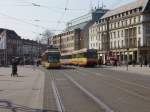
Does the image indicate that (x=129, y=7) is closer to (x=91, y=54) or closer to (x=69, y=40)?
(x=91, y=54)

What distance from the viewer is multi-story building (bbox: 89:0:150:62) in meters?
113

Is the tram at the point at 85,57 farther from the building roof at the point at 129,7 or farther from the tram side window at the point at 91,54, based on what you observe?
the building roof at the point at 129,7

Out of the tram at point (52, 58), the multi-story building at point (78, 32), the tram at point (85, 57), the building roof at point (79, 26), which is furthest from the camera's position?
the building roof at point (79, 26)

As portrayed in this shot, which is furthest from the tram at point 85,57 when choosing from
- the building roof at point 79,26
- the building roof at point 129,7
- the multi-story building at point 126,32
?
the building roof at point 79,26

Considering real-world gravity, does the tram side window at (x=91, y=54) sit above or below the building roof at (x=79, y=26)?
below

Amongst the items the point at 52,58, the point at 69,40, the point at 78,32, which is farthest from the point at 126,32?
the point at 52,58

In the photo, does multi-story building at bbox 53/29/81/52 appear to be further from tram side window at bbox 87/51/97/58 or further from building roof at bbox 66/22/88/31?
tram side window at bbox 87/51/97/58

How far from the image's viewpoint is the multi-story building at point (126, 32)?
113438mm

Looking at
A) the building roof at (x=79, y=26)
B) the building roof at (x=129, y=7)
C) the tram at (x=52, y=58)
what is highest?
the building roof at (x=129, y=7)

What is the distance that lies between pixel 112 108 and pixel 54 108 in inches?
83.0

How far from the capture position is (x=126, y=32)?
124 meters

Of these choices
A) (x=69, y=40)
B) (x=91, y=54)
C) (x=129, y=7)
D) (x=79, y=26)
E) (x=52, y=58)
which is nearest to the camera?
(x=52, y=58)

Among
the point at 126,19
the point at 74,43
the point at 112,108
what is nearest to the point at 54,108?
the point at 112,108

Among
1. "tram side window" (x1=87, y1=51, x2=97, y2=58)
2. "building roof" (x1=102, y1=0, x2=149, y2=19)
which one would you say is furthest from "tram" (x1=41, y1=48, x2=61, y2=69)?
"building roof" (x1=102, y1=0, x2=149, y2=19)
